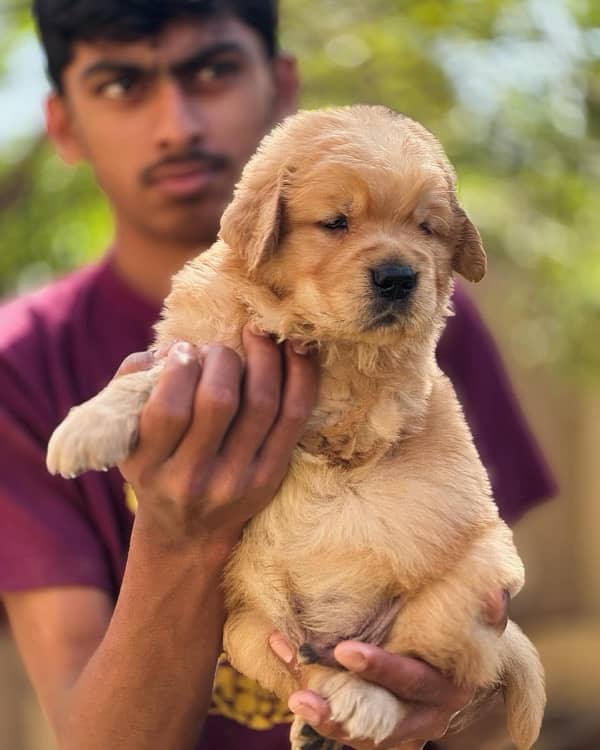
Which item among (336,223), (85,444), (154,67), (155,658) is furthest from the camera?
(154,67)

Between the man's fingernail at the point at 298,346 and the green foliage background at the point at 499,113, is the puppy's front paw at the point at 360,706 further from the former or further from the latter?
the green foliage background at the point at 499,113

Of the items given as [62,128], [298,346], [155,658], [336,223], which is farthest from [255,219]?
[62,128]

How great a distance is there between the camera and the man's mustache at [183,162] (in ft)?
11.5

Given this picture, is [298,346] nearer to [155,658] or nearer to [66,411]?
[155,658]

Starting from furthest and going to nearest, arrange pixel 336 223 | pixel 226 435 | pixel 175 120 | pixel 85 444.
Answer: pixel 175 120 → pixel 226 435 → pixel 336 223 → pixel 85 444

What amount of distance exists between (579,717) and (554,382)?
3.30 meters

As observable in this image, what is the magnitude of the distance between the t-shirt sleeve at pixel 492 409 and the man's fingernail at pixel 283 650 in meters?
2.15

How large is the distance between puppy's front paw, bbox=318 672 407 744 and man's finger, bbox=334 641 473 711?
A: 0.07 feet

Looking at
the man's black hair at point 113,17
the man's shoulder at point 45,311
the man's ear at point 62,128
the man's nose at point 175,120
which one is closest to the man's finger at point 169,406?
the man's nose at point 175,120

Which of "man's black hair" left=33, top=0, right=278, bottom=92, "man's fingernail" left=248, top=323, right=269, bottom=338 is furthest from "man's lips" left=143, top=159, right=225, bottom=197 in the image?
"man's fingernail" left=248, top=323, right=269, bottom=338

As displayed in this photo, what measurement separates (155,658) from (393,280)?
1.20 meters

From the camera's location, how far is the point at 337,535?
2.14 meters

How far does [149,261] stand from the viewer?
13.3ft

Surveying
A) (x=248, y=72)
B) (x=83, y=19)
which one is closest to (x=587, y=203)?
(x=248, y=72)
